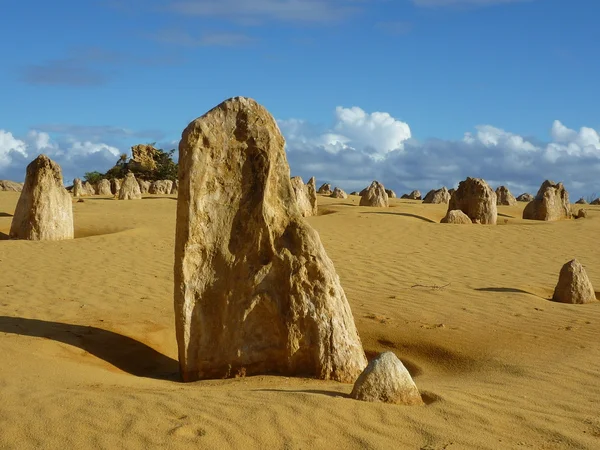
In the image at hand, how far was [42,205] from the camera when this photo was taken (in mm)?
15203

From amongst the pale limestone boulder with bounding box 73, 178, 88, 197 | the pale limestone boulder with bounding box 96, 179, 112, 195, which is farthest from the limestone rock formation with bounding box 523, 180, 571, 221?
the pale limestone boulder with bounding box 96, 179, 112, 195

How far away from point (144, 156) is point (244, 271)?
36.7m

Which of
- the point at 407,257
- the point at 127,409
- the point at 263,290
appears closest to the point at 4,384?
the point at 127,409

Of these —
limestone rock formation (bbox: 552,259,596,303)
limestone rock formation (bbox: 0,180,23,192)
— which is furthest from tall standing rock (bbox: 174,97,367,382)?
limestone rock formation (bbox: 0,180,23,192)

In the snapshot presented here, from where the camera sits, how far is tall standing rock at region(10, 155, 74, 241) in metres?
15.0

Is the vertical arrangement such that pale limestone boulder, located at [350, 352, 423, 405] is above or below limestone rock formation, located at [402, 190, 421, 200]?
below

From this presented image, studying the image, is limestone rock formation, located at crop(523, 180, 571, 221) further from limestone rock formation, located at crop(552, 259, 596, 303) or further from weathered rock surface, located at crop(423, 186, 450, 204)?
limestone rock formation, located at crop(552, 259, 596, 303)

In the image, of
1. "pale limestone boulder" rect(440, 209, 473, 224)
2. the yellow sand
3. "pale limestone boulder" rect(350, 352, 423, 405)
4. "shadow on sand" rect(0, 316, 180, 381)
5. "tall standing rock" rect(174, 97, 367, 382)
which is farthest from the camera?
"pale limestone boulder" rect(440, 209, 473, 224)

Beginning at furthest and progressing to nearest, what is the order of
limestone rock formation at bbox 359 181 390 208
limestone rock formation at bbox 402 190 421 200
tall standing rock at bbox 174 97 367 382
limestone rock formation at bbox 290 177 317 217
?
limestone rock formation at bbox 402 190 421 200 → limestone rock formation at bbox 359 181 390 208 → limestone rock formation at bbox 290 177 317 217 → tall standing rock at bbox 174 97 367 382

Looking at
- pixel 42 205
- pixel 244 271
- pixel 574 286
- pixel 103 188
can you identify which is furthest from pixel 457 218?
pixel 103 188

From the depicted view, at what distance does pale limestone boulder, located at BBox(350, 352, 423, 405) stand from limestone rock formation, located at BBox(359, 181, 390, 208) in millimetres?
18978

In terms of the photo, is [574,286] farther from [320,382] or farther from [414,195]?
[414,195]

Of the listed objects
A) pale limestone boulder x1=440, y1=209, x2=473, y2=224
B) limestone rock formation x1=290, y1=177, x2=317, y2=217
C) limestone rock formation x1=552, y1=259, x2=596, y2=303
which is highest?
limestone rock formation x1=290, y1=177, x2=317, y2=217

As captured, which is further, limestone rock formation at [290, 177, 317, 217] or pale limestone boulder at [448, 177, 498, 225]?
limestone rock formation at [290, 177, 317, 217]
